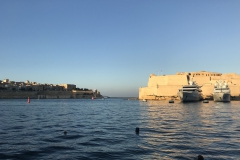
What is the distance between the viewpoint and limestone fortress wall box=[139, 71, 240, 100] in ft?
323

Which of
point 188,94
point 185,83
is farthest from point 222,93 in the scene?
point 185,83

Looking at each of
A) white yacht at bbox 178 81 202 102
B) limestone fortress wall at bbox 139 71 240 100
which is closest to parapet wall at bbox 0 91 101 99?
limestone fortress wall at bbox 139 71 240 100

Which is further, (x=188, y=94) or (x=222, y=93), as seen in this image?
(x=188, y=94)

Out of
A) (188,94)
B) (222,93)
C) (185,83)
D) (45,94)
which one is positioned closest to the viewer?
(222,93)

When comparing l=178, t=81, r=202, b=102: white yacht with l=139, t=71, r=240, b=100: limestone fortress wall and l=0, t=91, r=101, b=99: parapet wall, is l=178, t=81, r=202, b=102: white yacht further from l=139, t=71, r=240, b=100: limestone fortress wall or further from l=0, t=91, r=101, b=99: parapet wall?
l=0, t=91, r=101, b=99: parapet wall

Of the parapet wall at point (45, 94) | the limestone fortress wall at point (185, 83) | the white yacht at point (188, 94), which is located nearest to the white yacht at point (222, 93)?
the white yacht at point (188, 94)

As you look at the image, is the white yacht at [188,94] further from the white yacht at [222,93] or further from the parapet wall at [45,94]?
the parapet wall at [45,94]

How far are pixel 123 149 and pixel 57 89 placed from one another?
17663 cm

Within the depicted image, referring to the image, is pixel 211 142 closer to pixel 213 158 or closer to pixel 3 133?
pixel 213 158

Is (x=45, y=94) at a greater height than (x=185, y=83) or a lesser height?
Result: lesser

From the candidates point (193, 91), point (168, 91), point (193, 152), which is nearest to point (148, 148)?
point (193, 152)

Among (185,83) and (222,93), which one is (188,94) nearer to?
(222,93)

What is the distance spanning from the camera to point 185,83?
101312 mm

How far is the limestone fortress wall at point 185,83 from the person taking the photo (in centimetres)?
9850
